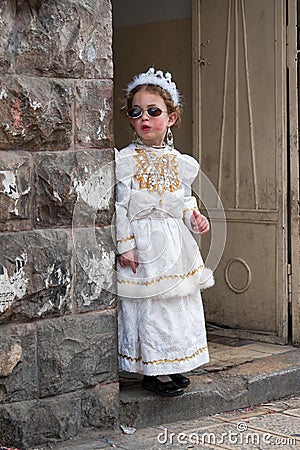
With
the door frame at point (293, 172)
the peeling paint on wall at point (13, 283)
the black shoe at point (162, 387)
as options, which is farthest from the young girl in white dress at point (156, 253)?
the door frame at point (293, 172)

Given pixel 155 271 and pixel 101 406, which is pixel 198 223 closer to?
pixel 155 271

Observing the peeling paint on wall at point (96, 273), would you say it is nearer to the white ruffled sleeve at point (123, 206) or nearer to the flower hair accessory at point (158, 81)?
the white ruffled sleeve at point (123, 206)

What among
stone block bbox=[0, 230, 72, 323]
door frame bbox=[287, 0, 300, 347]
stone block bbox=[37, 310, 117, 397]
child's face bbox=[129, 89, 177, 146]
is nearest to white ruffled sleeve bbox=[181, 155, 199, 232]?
child's face bbox=[129, 89, 177, 146]

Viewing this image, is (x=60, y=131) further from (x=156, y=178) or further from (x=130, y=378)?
(x=130, y=378)

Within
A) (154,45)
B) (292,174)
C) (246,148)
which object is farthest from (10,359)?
(154,45)

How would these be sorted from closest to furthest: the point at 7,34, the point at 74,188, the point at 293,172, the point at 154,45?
the point at 7,34 → the point at 74,188 → the point at 293,172 → the point at 154,45

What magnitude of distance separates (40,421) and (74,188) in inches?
41.3

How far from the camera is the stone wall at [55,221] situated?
12.6 feet

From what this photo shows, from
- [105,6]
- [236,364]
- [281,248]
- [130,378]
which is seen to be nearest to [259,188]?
[281,248]

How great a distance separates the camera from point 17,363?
152 inches

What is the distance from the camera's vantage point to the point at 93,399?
419 cm

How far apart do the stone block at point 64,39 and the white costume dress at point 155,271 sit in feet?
1.82

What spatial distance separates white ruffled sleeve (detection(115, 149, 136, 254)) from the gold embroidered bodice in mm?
62

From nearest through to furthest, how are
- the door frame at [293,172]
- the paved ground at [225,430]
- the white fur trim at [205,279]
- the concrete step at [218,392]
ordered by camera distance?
the paved ground at [225,430] < the concrete step at [218,392] < the white fur trim at [205,279] < the door frame at [293,172]
